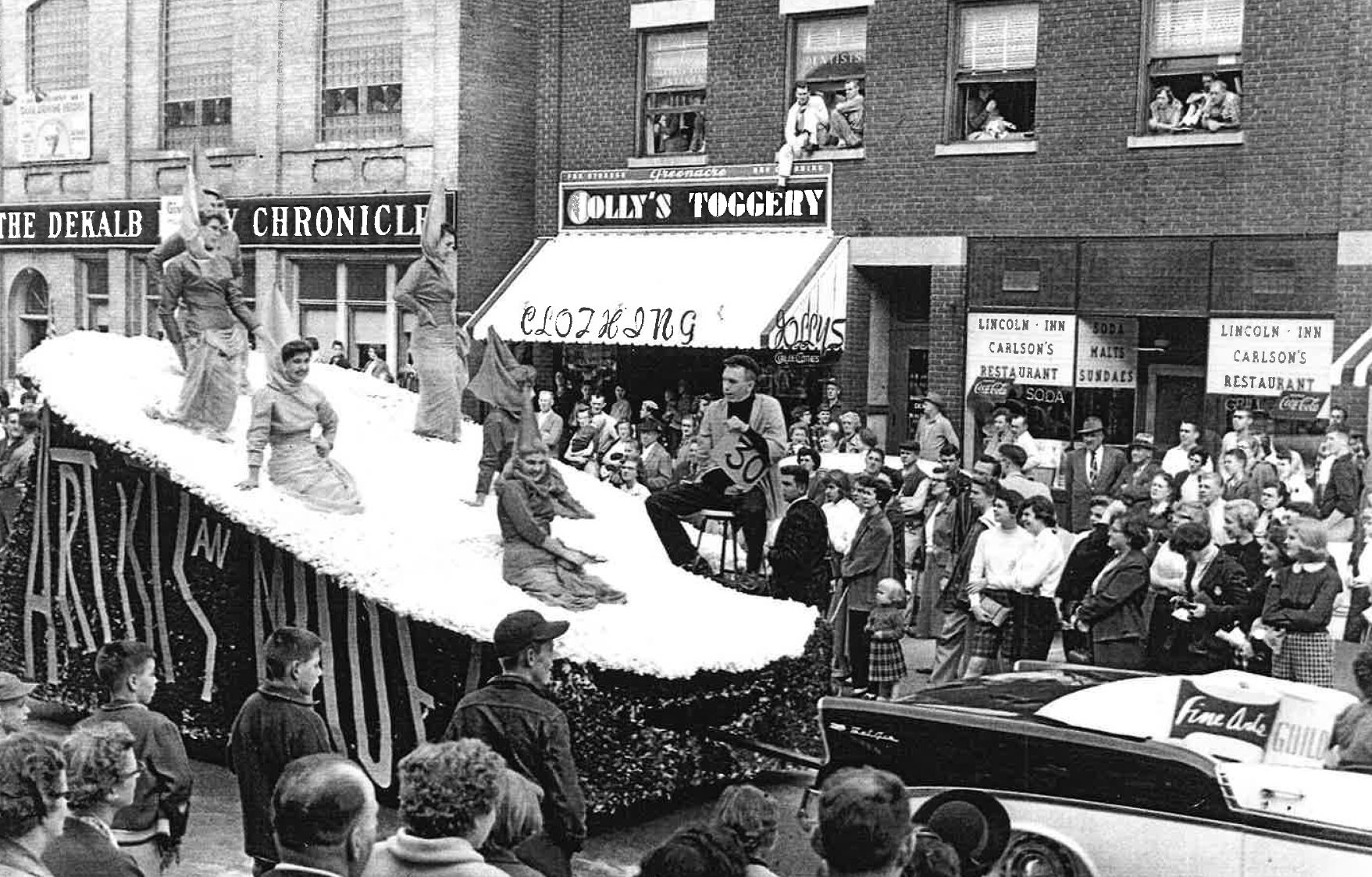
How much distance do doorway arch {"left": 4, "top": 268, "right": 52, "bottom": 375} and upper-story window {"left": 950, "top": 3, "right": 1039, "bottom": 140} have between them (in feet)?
58.0

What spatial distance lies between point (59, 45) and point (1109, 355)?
19722mm

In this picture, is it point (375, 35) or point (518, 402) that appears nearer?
point (518, 402)

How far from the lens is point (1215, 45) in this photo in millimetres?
17859

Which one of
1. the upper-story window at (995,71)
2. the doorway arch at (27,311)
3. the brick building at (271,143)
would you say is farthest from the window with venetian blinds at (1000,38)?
the doorway arch at (27,311)

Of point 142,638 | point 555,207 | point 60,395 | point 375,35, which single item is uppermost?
point 375,35

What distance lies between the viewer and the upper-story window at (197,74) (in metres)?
27.2

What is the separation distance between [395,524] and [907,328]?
11695 millimetres

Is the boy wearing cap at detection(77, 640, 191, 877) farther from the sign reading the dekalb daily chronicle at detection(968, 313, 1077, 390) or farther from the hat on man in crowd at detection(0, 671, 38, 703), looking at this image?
the sign reading the dekalb daily chronicle at detection(968, 313, 1077, 390)

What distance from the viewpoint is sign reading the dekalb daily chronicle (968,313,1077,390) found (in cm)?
1897

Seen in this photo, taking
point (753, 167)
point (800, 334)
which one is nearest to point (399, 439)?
point (800, 334)

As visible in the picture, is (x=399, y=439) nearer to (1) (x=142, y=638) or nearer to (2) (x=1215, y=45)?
(1) (x=142, y=638)

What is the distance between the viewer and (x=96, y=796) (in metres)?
5.17

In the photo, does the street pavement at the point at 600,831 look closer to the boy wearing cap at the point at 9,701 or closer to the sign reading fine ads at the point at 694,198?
the boy wearing cap at the point at 9,701

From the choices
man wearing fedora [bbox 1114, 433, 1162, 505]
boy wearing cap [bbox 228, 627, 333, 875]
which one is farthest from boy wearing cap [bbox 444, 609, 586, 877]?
man wearing fedora [bbox 1114, 433, 1162, 505]
